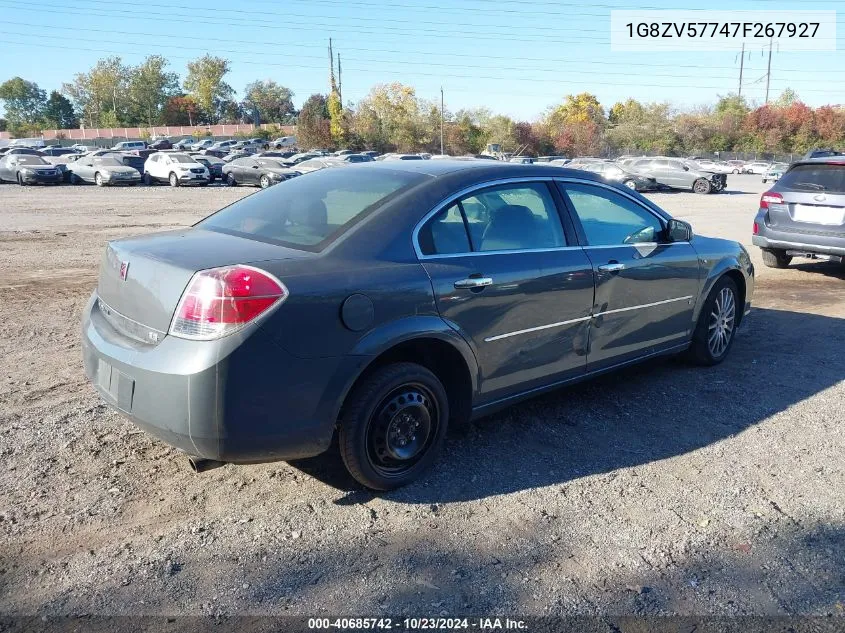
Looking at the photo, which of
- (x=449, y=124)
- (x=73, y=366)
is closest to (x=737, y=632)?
(x=73, y=366)

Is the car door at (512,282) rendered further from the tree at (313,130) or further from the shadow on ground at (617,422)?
the tree at (313,130)

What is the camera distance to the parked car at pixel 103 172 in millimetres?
30953

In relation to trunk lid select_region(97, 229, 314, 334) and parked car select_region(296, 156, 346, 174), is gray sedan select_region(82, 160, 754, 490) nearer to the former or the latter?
trunk lid select_region(97, 229, 314, 334)

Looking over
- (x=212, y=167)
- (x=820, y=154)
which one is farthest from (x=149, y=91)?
(x=820, y=154)

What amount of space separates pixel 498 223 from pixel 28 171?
31327mm

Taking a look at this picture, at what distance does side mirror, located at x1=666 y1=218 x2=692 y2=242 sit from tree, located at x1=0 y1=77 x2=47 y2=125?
449 feet

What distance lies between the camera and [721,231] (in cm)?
1634

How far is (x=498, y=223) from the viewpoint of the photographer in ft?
13.9

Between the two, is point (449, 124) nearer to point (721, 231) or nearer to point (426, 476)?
point (721, 231)

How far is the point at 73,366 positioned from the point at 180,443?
108 inches

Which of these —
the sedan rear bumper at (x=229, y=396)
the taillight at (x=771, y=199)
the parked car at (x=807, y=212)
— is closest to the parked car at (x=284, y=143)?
the taillight at (x=771, y=199)

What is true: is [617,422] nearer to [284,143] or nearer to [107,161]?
[107,161]

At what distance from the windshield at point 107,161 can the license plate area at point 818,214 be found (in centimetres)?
2865

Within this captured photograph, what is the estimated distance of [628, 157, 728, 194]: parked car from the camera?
107 feet
